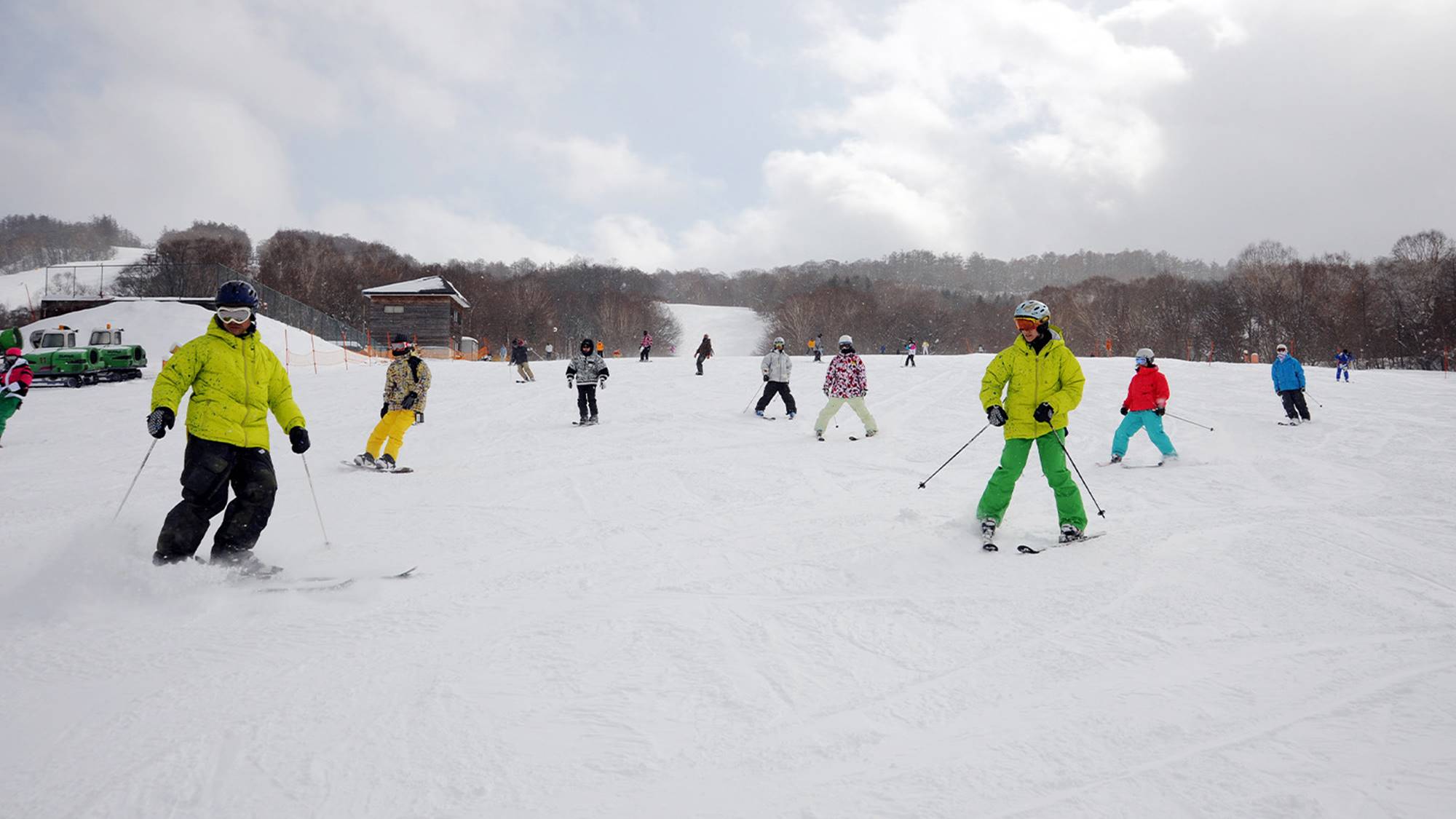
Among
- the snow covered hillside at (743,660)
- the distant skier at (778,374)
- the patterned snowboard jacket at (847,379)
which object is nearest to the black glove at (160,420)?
the snow covered hillside at (743,660)

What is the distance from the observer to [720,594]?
13.4 ft

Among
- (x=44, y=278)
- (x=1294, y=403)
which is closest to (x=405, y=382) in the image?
(x=1294, y=403)

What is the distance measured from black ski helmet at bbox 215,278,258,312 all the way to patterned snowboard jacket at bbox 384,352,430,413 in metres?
3.89

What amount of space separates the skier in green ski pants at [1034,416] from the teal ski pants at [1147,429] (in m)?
4.68

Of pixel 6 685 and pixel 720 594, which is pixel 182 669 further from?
pixel 720 594

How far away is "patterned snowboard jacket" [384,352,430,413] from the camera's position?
27.3 feet

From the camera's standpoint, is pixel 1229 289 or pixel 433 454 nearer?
pixel 433 454

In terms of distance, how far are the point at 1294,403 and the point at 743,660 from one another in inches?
523

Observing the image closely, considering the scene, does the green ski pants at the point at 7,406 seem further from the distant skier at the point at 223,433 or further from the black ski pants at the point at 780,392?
the black ski pants at the point at 780,392

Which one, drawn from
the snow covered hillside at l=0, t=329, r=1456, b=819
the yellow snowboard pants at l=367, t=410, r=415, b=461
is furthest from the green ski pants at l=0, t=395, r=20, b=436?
the yellow snowboard pants at l=367, t=410, r=415, b=461

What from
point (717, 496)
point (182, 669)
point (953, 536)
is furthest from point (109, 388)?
point (953, 536)

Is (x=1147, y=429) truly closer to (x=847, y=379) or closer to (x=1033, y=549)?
(x=847, y=379)

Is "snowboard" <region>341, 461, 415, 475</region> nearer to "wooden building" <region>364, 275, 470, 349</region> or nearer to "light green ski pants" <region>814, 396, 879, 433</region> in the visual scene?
"light green ski pants" <region>814, 396, 879, 433</region>

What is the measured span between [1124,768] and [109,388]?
24845 millimetres
